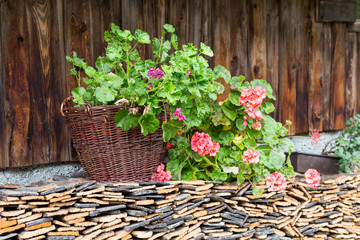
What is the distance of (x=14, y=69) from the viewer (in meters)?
2.29

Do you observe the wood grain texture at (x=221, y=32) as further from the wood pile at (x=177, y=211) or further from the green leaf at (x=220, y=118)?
the wood pile at (x=177, y=211)

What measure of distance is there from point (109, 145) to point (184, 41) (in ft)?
3.70

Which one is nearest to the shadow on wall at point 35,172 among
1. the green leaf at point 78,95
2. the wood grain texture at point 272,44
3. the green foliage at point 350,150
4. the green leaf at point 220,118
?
the green leaf at point 78,95

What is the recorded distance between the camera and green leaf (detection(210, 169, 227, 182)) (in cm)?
235

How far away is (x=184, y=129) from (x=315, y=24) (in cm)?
190

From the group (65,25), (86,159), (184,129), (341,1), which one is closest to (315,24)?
(341,1)

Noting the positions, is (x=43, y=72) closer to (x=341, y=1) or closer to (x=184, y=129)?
(x=184, y=129)

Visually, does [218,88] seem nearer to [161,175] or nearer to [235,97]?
[235,97]

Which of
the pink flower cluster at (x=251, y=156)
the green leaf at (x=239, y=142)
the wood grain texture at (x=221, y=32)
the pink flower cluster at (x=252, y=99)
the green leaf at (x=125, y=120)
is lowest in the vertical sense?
the pink flower cluster at (x=251, y=156)

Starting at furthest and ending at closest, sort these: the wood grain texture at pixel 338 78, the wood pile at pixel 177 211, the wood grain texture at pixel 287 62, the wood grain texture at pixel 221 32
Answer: the wood grain texture at pixel 338 78, the wood grain texture at pixel 287 62, the wood grain texture at pixel 221 32, the wood pile at pixel 177 211

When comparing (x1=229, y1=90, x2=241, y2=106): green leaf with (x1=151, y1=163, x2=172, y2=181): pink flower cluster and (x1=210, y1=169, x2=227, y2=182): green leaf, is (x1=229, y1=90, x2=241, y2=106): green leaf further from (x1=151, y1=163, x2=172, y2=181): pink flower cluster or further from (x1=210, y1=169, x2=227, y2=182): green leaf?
(x1=151, y1=163, x2=172, y2=181): pink flower cluster

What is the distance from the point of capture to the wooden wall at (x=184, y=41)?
230 cm

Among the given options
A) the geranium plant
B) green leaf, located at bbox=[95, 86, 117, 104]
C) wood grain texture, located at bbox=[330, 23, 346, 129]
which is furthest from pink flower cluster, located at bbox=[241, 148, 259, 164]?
wood grain texture, located at bbox=[330, 23, 346, 129]

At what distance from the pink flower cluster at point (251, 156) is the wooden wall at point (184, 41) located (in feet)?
3.12
